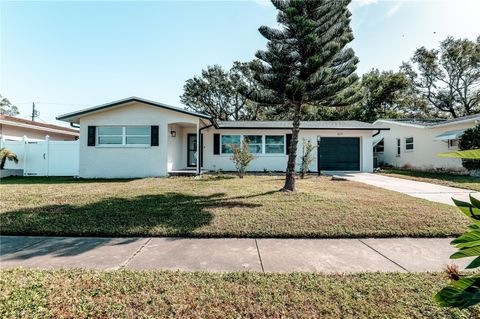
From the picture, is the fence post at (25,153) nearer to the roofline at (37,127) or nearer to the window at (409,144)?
the roofline at (37,127)

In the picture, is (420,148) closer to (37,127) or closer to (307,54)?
(307,54)

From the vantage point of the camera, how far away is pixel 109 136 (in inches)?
497

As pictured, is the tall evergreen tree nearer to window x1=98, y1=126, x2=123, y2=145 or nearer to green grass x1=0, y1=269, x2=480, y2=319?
green grass x1=0, y1=269, x2=480, y2=319

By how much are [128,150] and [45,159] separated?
198 inches

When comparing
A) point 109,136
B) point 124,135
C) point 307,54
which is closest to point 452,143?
point 307,54

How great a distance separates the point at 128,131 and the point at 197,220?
368 inches

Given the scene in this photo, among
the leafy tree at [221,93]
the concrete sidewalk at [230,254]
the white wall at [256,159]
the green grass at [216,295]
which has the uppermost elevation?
the leafy tree at [221,93]

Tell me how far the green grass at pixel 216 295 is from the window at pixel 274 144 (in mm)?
12630

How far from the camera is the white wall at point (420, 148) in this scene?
15109 mm

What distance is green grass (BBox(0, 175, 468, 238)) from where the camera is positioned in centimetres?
452

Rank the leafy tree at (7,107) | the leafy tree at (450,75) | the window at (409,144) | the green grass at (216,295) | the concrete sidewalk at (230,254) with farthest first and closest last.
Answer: the leafy tree at (7,107), the leafy tree at (450,75), the window at (409,144), the concrete sidewalk at (230,254), the green grass at (216,295)

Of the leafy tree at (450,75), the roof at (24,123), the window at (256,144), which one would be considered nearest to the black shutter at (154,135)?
the window at (256,144)

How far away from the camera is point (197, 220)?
508 centimetres

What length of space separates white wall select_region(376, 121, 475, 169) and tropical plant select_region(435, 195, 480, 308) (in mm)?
15678
